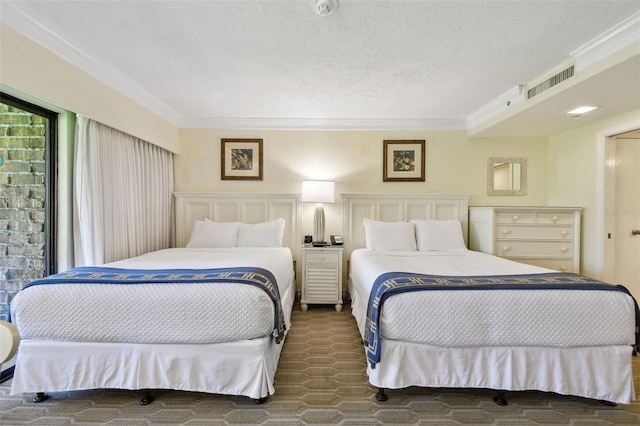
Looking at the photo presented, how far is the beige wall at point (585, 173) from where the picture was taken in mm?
3086

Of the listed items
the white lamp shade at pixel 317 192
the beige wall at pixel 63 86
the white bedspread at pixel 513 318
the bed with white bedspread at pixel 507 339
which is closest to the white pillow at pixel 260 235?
the white lamp shade at pixel 317 192

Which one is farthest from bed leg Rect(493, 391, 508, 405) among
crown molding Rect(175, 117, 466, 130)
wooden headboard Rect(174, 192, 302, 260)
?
→ crown molding Rect(175, 117, 466, 130)

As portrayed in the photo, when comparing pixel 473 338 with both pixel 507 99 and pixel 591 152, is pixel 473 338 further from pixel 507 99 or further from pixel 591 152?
pixel 591 152

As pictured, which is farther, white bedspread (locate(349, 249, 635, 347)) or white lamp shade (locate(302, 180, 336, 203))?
white lamp shade (locate(302, 180, 336, 203))

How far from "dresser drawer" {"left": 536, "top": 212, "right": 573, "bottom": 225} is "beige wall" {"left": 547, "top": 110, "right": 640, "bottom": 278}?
0.67 ft

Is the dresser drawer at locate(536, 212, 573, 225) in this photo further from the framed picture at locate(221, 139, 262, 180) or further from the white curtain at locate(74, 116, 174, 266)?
the white curtain at locate(74, 116, 174, 266)

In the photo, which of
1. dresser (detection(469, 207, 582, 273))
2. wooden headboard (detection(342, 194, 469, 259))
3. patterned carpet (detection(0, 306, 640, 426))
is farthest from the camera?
wooden headboard (detection(342, 194, 469, 259))

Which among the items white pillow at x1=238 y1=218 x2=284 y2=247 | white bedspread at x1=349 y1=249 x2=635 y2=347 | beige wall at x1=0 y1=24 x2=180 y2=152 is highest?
beige wall at x1=0 y1=24 x2=180 y2=152

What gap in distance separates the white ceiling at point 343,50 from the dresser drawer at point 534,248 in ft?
4.64

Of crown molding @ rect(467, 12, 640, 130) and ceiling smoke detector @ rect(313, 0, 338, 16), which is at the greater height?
ceiling smoke detector @ rect(313, 0, 338, 16)

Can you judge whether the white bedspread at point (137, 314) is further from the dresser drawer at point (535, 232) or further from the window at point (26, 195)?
the dresser drawer at point (535, 232)

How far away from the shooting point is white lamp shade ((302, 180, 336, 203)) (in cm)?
353

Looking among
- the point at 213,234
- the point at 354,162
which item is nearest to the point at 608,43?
the point at 354,162

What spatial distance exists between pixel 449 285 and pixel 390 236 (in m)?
1.63
